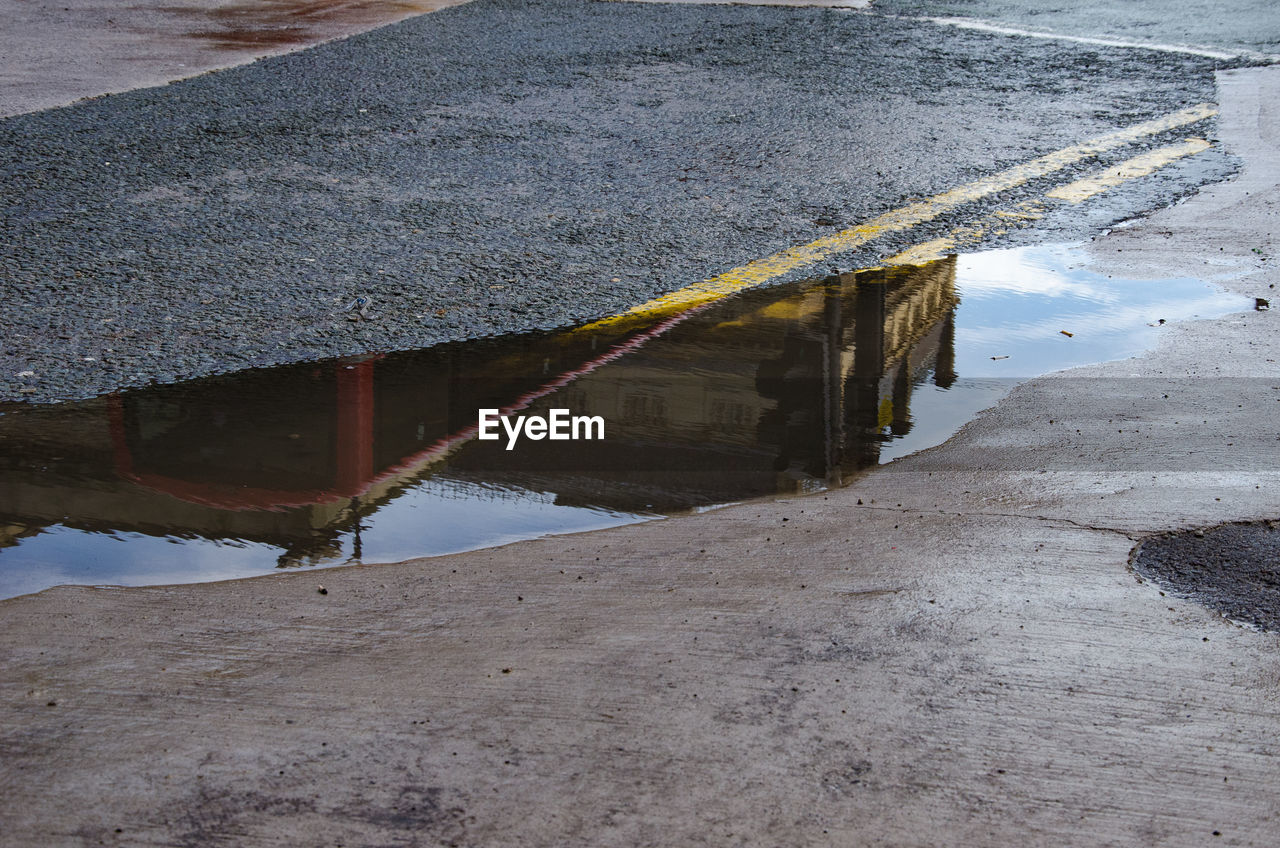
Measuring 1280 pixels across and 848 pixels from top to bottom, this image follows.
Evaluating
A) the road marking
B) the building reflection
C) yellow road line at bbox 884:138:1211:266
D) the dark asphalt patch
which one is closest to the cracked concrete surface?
the dark asphalt patch

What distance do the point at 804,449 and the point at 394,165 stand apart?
3.93 metres

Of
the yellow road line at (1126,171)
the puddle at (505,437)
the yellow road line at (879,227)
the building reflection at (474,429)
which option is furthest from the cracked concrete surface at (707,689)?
the yellow road line at (1126,171)

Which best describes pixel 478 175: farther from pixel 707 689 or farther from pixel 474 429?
pixel 707 689

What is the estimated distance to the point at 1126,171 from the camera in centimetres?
721

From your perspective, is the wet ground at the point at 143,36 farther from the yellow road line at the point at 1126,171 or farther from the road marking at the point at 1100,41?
the yellow road line at the point at 1126,171

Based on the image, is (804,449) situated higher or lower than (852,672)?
higher

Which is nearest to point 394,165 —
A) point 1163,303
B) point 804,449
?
point 804,449

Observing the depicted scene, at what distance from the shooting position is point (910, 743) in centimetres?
247

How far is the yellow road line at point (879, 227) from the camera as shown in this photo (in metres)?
5.21

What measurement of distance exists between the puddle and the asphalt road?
32 centimetres

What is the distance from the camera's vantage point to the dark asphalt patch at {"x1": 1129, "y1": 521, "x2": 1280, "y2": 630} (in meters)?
2.99

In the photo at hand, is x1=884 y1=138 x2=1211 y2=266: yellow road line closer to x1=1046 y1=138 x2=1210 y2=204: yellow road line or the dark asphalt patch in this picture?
x1=1046 y1=138 x2=1210 y2=204: yellow road line

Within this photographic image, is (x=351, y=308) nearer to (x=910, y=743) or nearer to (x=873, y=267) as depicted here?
(x=873, y=267)

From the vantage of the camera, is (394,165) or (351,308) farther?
(394,165)
